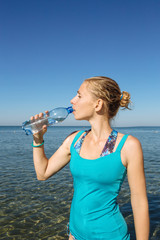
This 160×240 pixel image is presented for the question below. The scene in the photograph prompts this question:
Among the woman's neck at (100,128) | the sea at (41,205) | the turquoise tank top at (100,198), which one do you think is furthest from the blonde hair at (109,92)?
the sea at (41,205)

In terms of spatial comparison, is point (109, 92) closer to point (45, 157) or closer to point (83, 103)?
point (83, 103)

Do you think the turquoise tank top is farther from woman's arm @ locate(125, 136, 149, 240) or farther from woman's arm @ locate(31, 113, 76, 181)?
woman's arm @ locate(31, 113, 76, 181)

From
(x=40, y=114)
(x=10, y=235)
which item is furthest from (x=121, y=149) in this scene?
(x=10, y=235)

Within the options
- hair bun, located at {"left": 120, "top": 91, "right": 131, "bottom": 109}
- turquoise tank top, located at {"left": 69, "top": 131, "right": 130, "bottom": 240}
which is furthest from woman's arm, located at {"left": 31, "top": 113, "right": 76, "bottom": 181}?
hair bun, located at {"left": 120, "top": 91, "right": 131, "bottom": 109}

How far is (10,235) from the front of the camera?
228 inches

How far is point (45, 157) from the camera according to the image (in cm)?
256

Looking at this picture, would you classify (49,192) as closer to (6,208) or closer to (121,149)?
(6,208)

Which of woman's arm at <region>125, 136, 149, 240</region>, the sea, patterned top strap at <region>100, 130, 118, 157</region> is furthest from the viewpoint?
the sea

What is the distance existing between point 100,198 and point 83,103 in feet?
3.42

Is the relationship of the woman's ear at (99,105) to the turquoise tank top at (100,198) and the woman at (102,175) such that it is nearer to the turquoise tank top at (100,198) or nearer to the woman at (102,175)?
the woman at (102,175)

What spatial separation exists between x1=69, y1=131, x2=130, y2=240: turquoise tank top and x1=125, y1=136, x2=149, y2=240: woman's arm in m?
0.09

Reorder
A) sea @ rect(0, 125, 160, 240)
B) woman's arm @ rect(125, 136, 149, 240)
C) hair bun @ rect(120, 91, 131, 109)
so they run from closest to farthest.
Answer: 1. woman's arm @ rect(125, 136, 149, 240)
2. hair bun @ rect(120, 91, 131, 109)
3. sea @ rect(0, 125, 160, 240)

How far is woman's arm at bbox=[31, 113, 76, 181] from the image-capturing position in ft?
8.15

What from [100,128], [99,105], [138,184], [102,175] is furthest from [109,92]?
[138,184]
